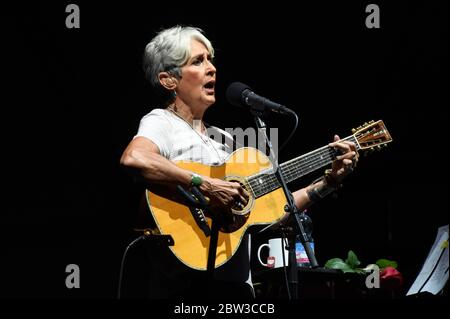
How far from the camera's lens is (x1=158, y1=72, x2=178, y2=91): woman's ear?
9.82 ft

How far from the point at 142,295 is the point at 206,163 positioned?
1.34 meters

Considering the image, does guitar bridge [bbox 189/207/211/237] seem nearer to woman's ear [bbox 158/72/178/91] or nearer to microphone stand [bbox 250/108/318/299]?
microphone stand [bbox 250/108/318/299]

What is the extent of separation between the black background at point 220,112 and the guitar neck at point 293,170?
1.07 m

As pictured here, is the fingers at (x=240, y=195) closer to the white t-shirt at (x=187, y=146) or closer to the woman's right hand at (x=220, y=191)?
the woman's right hand at (x=220, y=191)

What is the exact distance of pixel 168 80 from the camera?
2998 mm

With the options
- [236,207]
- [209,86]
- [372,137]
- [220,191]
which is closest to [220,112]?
[209,86]

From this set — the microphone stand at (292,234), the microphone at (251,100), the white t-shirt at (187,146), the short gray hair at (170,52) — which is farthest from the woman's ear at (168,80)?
the microphone stand at (292,234)

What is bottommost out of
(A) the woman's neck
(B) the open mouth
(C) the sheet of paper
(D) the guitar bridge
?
(C) the sheet of paper

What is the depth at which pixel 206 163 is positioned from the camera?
Result: 2865 millimetres

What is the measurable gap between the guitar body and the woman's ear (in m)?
0.40

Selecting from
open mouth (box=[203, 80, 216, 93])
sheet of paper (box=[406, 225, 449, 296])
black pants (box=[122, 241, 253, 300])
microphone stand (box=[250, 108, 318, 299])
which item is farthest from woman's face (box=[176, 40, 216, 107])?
sheet of paper (box=[406, 225, 449, 296])

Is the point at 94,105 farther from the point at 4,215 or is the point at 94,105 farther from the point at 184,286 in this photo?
the point at 184,286

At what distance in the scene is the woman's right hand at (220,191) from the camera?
2670 millimetres
